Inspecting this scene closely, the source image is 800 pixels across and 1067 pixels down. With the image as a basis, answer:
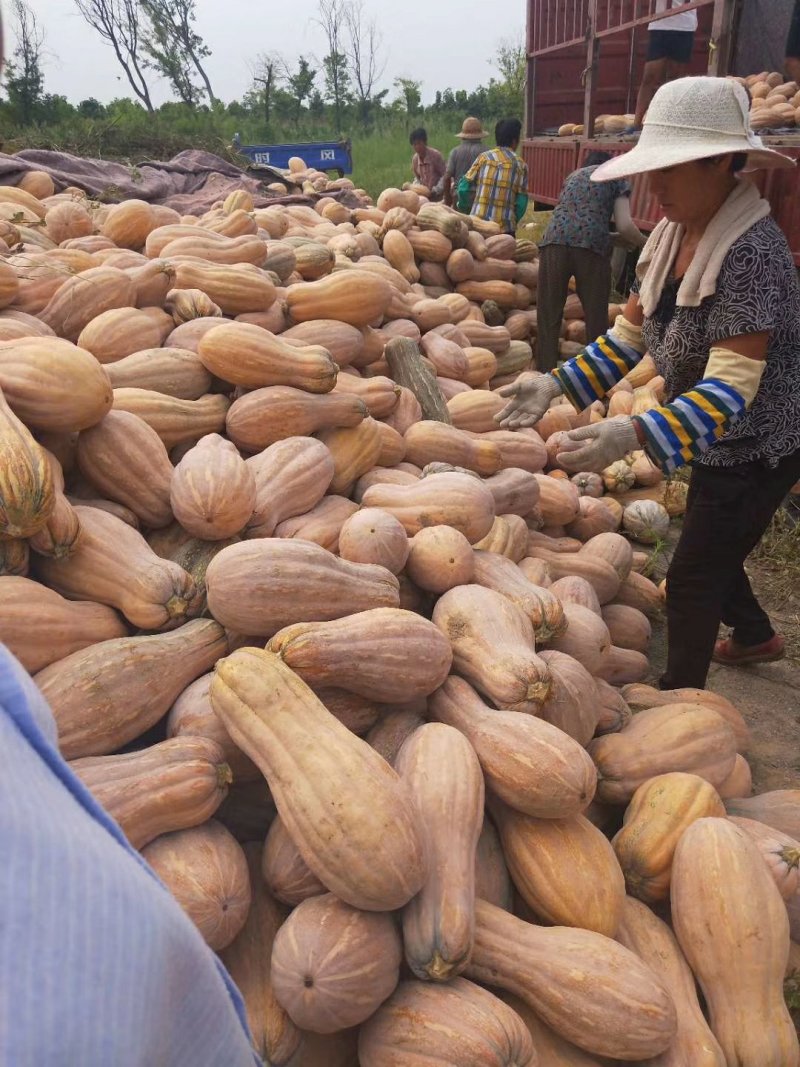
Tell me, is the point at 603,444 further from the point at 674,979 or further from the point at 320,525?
the point at 674,979

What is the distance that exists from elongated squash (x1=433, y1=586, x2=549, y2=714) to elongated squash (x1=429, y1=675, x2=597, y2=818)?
0.07 meters

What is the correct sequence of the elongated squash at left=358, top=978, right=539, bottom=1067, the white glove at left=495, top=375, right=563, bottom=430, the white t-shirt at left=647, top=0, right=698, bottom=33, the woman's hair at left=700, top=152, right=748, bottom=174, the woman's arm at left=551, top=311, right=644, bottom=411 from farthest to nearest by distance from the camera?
the white t-shirt at left=647, top=0, right=698, bottom=33, the white glove at left=495, top=375, right=563, bottom=430, the woman's arm at left=551, top=311, right=644, bottom=411, the woman's hair at left=700, top=152, right=748, bottom=174, the elongated squash at left=358, top=978, right=539, bottom=1067

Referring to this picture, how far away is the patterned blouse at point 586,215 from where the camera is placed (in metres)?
6.72

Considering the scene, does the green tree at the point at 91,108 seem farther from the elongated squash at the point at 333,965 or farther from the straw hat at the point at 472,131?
the elongated squash at the point at 333,965

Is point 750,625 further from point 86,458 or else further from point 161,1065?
point 161,1065

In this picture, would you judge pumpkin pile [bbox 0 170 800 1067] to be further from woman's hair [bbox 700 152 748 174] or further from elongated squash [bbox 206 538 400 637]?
woman's hair [bbox 700 152 748 174]

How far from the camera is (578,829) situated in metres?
1.88

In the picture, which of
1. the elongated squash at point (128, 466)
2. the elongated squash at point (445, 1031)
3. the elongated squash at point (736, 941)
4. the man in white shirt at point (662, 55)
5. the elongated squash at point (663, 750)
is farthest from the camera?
the man in white shirt at point (662, 55)

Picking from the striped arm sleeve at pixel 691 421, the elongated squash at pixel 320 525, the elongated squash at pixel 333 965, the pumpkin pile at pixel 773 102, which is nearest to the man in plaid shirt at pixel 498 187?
the pumpkin pile at pixel 773 102

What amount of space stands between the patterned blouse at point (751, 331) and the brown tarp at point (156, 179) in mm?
5643

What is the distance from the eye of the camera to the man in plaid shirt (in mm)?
8578

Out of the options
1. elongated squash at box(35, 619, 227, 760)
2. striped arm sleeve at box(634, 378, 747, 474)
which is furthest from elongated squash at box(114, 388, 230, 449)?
striped arm sleeve at box(634, 378, 747, 474)

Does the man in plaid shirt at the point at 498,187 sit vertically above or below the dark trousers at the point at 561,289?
above

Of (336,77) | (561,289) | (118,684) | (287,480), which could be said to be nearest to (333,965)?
(118,684)
